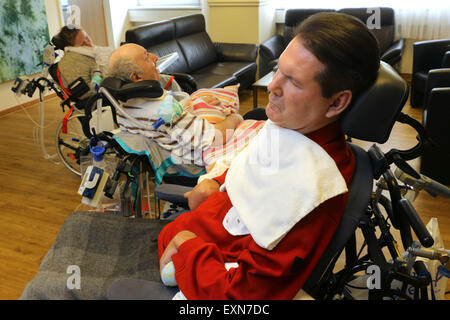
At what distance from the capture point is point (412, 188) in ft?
3.73

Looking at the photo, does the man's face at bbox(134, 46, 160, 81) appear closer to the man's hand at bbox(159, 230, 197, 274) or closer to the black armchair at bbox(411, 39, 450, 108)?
the man's hand at bbox(159, 230, 197, 274)

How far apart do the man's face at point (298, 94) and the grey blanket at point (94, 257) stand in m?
0.64

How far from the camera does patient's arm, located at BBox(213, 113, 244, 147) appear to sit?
1.88 m

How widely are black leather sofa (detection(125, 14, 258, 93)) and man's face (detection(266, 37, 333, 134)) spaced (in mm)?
3026

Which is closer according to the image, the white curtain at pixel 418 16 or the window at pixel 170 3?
the white curtain at pixel 418 16

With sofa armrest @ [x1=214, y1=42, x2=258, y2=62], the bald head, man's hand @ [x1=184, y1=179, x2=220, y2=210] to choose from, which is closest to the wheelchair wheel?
the bald head

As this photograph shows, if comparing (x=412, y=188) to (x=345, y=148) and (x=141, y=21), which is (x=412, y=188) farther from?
(x=141, y=21)

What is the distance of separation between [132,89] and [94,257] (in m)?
0.69

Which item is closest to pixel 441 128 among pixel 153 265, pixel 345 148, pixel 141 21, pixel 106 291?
pixel 345 148

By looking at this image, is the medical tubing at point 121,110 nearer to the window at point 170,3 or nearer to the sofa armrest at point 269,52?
the sofa armrest at point 269,52

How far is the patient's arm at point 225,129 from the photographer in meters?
1.88

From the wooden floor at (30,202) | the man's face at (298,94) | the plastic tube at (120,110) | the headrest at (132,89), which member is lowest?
the wooden floor at (30,202)

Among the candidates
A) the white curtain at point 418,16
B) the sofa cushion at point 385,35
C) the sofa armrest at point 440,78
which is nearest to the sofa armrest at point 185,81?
the sofa armrest at point 440,78

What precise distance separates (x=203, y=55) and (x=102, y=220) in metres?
3.66
